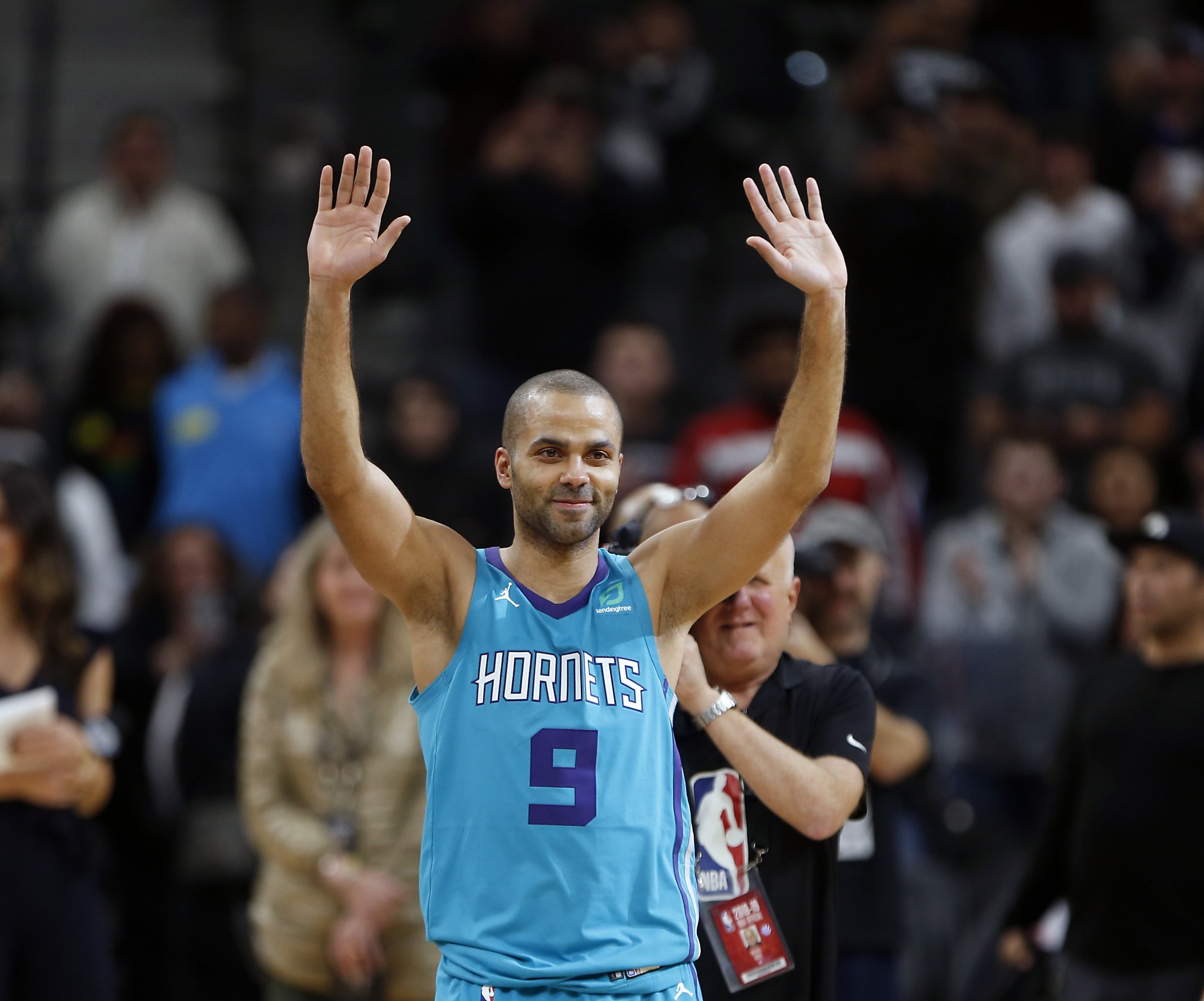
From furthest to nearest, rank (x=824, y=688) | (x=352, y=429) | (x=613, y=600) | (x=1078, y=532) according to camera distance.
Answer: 1. (x=1078, y=532)
2. (x=824, y=688)
3. (x=613, y=600)
4. (x=352, y=429)

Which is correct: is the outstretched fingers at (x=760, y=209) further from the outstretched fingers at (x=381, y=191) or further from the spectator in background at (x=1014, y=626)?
the spectator in background at (x=1014, y=626)

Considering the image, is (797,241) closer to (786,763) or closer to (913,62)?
(786,763)

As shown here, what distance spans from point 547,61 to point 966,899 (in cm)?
592

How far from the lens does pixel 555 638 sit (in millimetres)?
3926

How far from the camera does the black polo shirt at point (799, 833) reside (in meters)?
4.43

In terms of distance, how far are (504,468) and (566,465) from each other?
22 cm

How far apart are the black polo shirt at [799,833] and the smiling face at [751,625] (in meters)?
0.11

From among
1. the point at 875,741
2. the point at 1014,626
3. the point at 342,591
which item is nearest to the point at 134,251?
the point at 342,591

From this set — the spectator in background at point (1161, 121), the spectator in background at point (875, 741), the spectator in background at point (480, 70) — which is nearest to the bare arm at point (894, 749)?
the spectator in background at point (875, 741)

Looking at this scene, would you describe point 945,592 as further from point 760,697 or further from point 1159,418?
point 760,697

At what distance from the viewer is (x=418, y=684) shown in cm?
402

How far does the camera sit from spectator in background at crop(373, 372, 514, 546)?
8.80 meters

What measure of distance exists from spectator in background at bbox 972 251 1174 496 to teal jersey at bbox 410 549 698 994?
5771 mm

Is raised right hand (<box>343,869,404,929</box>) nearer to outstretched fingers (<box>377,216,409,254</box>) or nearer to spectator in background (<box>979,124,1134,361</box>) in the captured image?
outstretched fingers (<box>377,216,409,254</box>)
